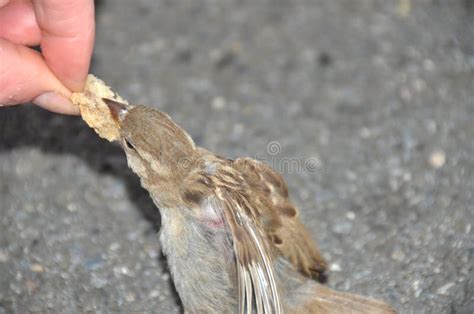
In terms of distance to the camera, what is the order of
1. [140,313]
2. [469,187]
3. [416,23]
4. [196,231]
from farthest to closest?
1. [416,23]
2. [469,187]
3. [140,313]
4. [196,231]

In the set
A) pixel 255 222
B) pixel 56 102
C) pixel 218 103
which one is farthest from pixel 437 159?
pixel 56 102

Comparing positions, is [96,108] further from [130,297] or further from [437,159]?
[437,159]

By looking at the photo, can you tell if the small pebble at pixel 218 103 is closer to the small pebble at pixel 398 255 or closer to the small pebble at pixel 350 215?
the small pebble at pixel 350 215

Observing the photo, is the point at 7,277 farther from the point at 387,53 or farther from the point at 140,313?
the point at 387,53

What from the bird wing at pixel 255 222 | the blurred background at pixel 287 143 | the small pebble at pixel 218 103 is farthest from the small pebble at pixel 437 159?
the small pebble at pixel 218 103

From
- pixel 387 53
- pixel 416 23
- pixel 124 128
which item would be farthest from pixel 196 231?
pixel 416 23
